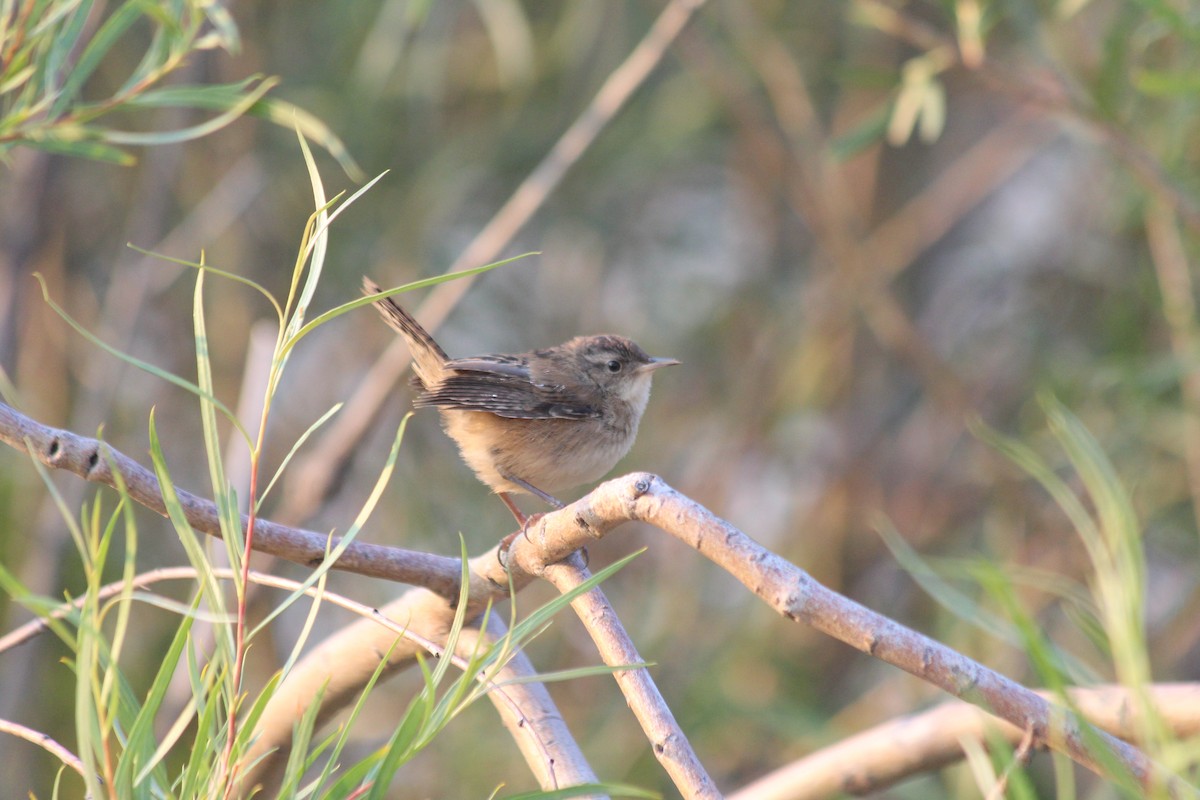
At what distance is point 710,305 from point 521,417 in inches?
130

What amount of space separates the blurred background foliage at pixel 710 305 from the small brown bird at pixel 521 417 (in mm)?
1632

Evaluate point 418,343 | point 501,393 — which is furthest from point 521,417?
point 418,343

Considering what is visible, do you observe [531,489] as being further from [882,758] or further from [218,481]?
[218,481]

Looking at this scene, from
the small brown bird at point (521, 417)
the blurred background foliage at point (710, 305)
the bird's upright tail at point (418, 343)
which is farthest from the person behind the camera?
the blurred background foliage at point (710, 305)

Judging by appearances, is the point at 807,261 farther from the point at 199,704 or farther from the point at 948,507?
the point at 199,704

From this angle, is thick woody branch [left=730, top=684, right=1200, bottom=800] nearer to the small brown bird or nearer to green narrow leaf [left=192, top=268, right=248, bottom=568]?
the small brown bird

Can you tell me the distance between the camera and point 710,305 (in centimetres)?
680

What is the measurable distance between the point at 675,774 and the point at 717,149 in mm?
5707

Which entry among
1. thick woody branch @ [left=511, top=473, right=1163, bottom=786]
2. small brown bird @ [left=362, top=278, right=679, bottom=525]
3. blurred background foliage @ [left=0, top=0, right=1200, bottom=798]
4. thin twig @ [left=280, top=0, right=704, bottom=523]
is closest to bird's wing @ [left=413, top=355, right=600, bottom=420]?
small brown bird @ [left=362, top=278, right=679, bottom=525]

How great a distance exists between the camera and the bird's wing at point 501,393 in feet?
11.7

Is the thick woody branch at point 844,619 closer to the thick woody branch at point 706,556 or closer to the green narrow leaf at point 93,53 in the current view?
the thick woody branch at point 706,556

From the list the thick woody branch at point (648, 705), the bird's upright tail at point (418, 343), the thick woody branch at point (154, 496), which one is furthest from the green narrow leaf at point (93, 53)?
the bird's upright tail at point (418, 343)

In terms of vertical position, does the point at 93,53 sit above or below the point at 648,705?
above

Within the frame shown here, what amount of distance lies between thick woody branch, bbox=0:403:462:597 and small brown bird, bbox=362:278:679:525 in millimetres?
1560
